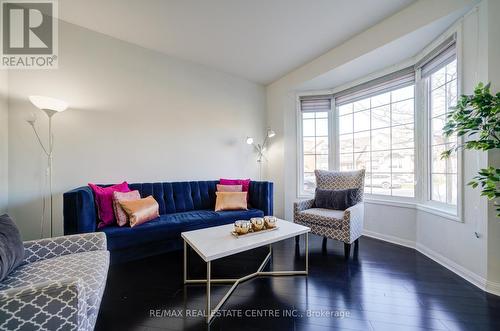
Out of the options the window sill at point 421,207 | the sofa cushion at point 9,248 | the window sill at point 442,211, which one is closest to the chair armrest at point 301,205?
the window sill at point 421,207

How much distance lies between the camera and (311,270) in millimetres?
2045

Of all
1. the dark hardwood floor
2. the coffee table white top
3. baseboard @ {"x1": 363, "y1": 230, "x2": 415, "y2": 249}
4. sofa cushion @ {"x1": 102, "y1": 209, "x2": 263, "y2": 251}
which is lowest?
the dark hardwood floor

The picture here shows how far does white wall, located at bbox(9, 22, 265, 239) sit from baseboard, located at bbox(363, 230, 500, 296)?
96.3 inches

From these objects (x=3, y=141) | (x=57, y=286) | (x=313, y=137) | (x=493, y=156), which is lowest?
(x=57, y=286)

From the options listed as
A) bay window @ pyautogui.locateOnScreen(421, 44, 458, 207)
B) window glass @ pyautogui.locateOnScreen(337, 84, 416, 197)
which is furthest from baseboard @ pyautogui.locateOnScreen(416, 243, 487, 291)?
window glass @ pyautogui.locateOnScreen(337, 84, 416, 197)

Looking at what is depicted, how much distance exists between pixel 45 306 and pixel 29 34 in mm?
2894

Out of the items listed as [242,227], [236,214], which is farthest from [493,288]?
[236,214]

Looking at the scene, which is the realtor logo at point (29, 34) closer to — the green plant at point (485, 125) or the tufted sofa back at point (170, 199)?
the tufted sofa back at point (170, 199)

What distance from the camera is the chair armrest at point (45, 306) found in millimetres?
715

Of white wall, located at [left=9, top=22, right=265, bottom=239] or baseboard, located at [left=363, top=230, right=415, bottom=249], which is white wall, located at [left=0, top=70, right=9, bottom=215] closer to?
white wall, located at [left=9, top=22, right=265, bottom=239]

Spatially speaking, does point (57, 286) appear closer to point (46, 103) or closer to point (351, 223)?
point (46, 103)

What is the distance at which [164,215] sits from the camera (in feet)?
8.42

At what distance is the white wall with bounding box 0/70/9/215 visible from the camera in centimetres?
198

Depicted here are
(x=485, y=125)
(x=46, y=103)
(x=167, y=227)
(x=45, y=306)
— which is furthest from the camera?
(x=167, y=227)
